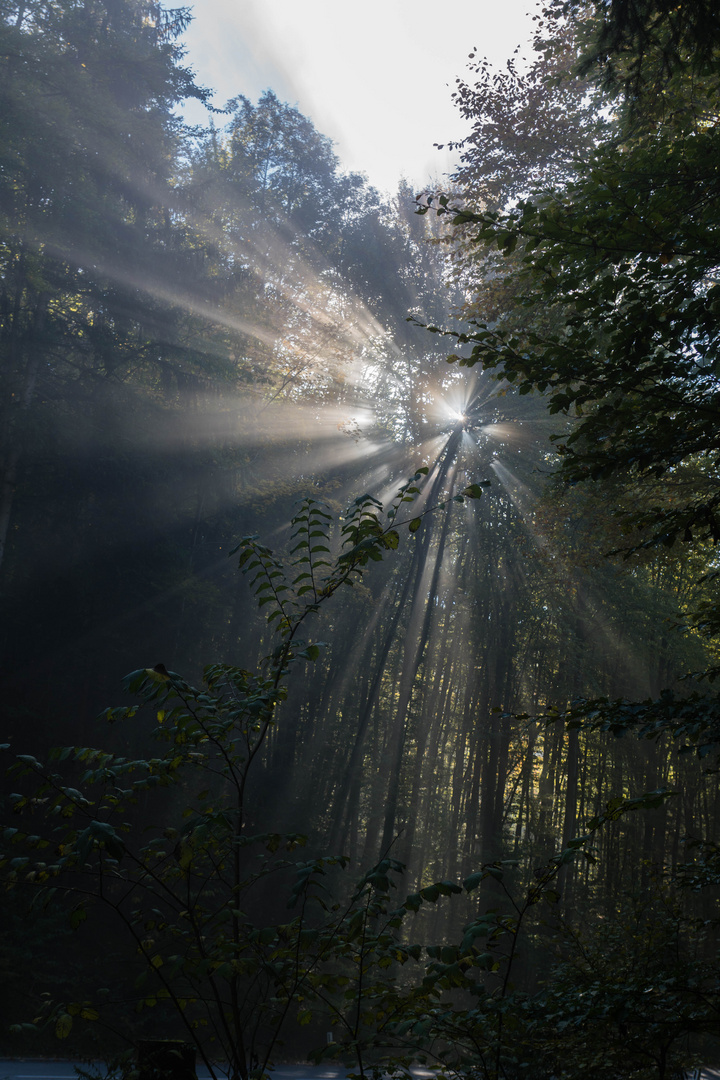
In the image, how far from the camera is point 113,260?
37.5ft

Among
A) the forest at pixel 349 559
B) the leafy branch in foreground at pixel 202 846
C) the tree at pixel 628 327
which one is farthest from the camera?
the tree at pixel 628 327

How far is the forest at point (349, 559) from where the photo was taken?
6.68 ft

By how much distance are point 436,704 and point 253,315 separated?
43.0ft

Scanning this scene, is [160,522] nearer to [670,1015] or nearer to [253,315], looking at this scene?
[253,315]

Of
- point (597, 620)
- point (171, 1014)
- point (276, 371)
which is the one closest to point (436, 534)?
point (597, 620)

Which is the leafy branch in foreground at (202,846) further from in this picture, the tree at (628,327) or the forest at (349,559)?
the tree at (628,327)

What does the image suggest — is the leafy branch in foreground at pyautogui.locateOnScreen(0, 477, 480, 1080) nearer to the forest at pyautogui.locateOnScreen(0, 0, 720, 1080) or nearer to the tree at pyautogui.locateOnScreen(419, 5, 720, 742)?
the forest at pyautogui.locateOnScreen(0, 0, 720, 1080)

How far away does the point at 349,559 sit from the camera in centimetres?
207

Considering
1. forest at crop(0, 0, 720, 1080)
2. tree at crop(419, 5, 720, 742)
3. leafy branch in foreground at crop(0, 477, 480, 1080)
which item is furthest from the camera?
tree at crop(419, 5, 720, 742)

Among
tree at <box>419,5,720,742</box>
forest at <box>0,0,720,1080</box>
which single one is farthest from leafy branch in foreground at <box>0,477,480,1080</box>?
tree at <box>419,5,720,742</box>

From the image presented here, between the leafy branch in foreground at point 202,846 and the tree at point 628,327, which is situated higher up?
the tree at point 628,327

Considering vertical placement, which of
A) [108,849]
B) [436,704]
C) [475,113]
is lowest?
[108,849]

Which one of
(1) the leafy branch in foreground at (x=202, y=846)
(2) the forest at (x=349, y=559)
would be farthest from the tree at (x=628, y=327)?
(1) the leafy branch in foreground at (x=202, y=846)

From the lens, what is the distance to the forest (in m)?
2.04
